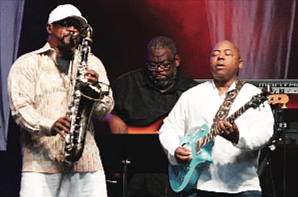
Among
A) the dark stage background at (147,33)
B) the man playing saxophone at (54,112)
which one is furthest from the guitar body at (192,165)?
the dark stage background at (147,33)

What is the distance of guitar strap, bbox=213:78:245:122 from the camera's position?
4.28 m

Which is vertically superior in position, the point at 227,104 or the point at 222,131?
the point at 227,104

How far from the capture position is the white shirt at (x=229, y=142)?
410 cm

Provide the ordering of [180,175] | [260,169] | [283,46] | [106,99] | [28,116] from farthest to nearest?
[283,46] < [260,169] < [180,175] < [106,99] < [28,116]

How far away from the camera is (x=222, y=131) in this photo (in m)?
4.04

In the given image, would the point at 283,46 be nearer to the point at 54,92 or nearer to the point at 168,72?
the point at 168,72

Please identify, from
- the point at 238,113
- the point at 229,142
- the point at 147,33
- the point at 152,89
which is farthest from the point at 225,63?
the point at 147,33

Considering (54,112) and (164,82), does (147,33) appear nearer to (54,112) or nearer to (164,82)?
(164,82)

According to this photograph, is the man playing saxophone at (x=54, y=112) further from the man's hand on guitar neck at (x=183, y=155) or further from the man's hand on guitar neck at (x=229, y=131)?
the man's hand on guitar neck at (x=229, y=131)

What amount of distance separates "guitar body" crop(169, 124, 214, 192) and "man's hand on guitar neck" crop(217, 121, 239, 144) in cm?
28

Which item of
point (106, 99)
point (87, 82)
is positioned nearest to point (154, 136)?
point (106, 99)

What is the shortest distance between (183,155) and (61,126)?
1.16 m

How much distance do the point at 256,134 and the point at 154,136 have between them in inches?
45.8

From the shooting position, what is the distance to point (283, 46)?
6.76 meters
